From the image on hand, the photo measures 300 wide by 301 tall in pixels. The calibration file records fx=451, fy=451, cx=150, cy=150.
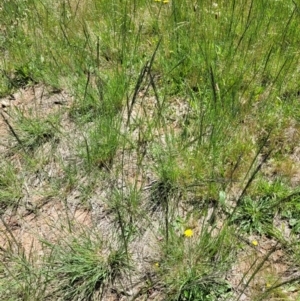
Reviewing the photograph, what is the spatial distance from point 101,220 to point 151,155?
480 millimetres

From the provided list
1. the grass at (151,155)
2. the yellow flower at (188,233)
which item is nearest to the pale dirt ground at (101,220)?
Result: the grass at (151,155)

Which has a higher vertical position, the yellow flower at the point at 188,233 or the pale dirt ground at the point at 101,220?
the yellow flower at the point at 188,233

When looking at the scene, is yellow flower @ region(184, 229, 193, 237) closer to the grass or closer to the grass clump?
the grass

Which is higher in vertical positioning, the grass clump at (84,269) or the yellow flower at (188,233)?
the yellow flower at (188,233)

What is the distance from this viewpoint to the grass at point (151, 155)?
82.2 inches

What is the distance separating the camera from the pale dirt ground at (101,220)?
2080mm

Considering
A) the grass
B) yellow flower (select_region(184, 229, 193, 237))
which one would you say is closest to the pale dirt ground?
the grass

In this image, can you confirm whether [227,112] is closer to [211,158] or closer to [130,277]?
[211,158]

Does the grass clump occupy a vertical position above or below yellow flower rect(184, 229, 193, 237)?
below

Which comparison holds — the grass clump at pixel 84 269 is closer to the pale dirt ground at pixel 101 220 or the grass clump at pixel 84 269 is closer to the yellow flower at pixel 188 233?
the pale dirt ground at pixel 101 220

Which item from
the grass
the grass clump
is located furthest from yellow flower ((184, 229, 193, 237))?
the grass clump

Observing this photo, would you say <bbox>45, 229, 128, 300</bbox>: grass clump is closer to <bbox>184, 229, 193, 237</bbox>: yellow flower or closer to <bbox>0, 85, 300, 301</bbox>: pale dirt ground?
<bbox>0, 85, 300, 301</bbox>: pale dirt ground

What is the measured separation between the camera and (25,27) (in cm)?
355

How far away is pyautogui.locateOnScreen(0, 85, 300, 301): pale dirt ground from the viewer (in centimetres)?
208
